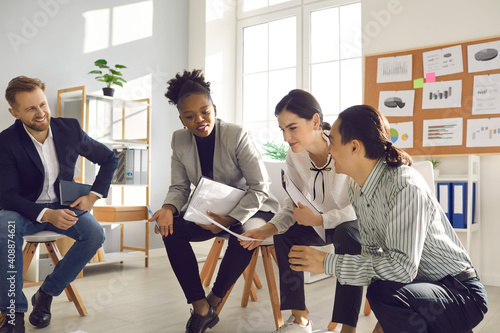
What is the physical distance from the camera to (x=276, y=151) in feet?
13.4

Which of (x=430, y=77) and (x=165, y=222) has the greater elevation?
(x=430, y=77)

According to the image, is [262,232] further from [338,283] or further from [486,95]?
[486,95]

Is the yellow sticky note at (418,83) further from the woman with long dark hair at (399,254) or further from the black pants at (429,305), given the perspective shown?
the black pants at (429,305)

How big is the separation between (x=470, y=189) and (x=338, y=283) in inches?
69.7

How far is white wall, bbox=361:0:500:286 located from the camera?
302 centimetres

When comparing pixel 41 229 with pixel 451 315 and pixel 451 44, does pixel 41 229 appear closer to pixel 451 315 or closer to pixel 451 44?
pixel 451 315

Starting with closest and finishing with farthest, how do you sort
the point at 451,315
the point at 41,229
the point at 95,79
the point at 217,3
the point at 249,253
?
the point at 451,315, the point at 249,253, the point at 41,229, the point at 95,79, the point at 217,3

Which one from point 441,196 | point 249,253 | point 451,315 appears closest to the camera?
point 451,315

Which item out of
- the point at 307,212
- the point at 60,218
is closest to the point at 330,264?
the point at 307,212

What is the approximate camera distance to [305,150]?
190cm

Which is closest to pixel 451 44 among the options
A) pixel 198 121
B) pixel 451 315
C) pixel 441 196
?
pixel 441 196

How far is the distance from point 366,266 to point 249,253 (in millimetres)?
780

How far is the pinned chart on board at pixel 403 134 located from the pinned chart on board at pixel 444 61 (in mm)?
387

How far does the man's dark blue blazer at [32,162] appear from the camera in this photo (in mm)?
1986
